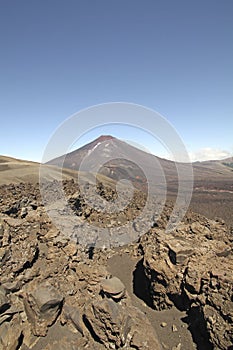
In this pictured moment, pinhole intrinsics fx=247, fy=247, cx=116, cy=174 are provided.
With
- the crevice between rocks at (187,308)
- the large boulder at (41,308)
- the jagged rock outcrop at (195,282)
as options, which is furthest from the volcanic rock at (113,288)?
the crevice between rocks at (187,308)

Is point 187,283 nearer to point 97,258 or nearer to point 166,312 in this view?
point 166,312

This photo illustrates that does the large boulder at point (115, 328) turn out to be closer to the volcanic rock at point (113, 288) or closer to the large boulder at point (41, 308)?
the volcanic rock at point (113, 288)

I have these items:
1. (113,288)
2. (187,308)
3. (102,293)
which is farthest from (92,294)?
(187,308)

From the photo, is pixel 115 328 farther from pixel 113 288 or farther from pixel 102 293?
pixel 102 293

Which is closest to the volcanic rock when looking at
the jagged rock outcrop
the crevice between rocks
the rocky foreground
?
the rocky foreground

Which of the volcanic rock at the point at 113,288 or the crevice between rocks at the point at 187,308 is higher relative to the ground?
the volcanic rock at the point at 113,288

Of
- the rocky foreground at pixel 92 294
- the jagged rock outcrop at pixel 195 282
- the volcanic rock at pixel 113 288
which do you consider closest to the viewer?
the jagged rock outcrop at pixel 195 282

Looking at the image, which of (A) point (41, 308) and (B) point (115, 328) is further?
(A) point (41, 308)

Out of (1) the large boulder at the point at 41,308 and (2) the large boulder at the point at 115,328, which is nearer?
(2) the large boulder at the point at 115,328
